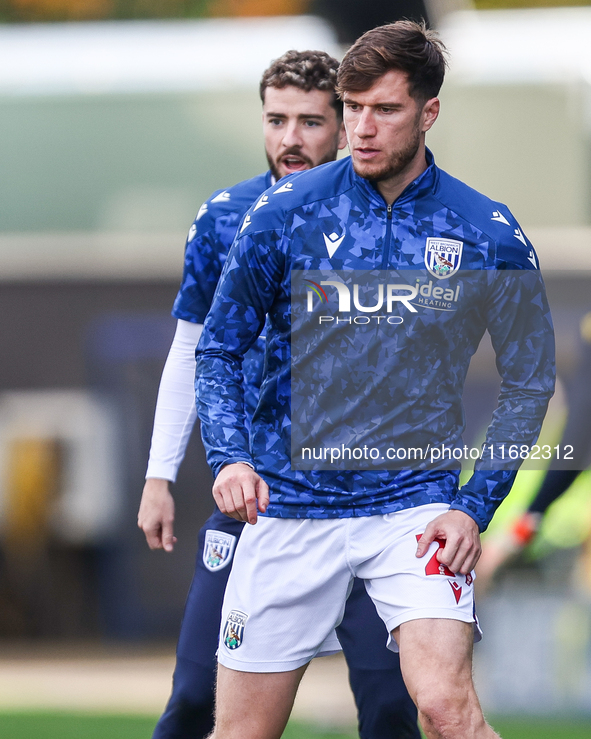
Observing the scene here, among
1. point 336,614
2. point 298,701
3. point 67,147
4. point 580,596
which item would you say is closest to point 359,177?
point 336,614

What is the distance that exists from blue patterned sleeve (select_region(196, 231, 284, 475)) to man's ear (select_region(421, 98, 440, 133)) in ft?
1.58

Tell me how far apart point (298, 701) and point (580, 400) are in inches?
193

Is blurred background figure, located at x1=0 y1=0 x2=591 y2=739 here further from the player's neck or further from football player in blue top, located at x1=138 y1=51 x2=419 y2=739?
the player's neck

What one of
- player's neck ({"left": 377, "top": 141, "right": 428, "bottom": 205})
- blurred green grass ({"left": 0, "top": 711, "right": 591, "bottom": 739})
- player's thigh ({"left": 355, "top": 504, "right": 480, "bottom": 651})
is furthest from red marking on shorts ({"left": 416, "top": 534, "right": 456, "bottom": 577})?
blurred green grass ({"left": 0, "top": 711, "right": 591, "bottom": 739})

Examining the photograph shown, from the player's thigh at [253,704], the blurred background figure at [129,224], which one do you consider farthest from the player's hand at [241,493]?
the blurred background figure at [129,224]

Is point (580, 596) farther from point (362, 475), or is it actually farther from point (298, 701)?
point (362, 475)

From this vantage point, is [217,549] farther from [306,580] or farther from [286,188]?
[286,188]

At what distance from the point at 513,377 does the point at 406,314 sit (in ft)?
1.05

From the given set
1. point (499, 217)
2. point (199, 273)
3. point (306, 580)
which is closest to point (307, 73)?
point (199, 273)

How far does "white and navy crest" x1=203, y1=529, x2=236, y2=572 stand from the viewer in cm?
320

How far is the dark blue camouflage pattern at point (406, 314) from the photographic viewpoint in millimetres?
2750

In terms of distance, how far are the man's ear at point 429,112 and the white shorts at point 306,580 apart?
976 millimetres

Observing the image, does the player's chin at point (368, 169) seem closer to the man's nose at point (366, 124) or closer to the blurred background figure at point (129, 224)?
the man's nose at point (366, 124)

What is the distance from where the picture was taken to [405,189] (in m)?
2.79
